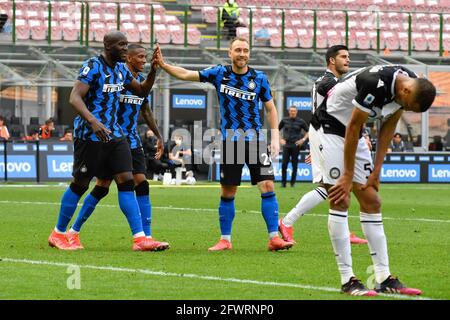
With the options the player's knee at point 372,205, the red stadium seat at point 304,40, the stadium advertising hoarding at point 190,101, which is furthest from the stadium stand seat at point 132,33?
the player's knee at point 372,205

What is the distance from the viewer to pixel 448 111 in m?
35.9

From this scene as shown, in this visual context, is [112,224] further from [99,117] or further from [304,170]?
[304,170]

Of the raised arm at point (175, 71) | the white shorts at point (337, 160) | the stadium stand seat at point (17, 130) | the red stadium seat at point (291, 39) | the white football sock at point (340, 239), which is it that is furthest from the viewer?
the red stadium seat at point (291, 39)

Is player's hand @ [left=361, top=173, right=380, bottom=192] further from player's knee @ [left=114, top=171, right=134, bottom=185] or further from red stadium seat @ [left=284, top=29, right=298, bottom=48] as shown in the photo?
red stadium seat @ [left=284, top=29, right=298, bottom=48]

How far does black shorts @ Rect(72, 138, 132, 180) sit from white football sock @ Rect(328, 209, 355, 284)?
367cm

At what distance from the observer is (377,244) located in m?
8.45

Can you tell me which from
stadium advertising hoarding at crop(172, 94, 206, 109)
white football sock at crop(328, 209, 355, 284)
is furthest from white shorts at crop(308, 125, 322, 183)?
stadium advertising hoarding at crop(172, 94, 206, 109)

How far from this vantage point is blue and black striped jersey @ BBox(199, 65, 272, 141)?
39.3ft

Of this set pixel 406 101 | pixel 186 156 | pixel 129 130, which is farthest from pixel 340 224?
pixel 186 156

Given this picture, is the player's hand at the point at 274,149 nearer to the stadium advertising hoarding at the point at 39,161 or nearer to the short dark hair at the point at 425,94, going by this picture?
the short dark hair at the point at 425,94

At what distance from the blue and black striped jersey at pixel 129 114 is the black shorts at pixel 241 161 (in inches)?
42.7

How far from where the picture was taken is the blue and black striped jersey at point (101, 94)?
1148 cm

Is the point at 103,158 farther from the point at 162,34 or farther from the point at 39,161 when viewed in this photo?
the point at 162,34
